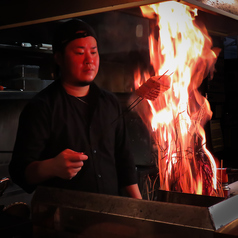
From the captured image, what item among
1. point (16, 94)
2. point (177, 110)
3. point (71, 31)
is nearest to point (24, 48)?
point (16, 94)

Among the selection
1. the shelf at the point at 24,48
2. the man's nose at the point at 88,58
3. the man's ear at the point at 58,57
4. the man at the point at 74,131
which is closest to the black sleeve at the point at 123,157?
the man at the point at 74,131

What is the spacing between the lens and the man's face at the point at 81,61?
175 centimetres

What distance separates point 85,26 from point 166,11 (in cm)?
39

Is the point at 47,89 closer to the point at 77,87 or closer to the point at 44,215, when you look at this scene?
the point at 77,87

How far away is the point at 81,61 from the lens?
69.0 inches

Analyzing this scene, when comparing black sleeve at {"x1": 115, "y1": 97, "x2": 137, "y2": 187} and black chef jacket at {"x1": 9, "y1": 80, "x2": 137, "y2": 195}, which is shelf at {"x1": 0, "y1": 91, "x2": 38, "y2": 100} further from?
black sleeve at {"x1": 115, "y1": 97, "x2": 137, "y2": 187}

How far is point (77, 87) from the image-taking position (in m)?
1.77

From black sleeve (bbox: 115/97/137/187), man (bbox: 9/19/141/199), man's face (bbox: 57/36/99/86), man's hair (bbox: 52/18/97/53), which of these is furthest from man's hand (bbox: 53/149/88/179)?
man's hair (bbox: 52/18/97/53)

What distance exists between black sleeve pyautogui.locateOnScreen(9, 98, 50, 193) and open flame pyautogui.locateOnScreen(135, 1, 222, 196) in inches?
18.6

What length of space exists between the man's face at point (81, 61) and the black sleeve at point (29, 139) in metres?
0.20

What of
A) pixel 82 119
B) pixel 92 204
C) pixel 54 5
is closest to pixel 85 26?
pixel 54 5

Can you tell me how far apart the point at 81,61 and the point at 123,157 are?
501mm

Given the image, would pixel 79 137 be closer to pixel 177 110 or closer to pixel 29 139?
pixel 29 139

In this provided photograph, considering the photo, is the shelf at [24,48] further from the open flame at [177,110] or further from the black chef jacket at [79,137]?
the open flame at [177,110]
